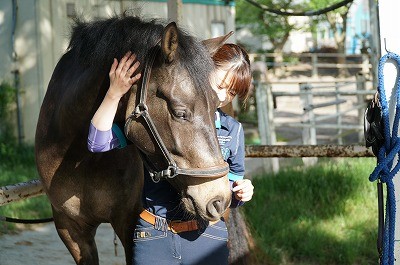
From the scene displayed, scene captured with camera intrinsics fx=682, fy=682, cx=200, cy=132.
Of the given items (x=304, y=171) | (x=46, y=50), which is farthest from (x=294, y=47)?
(x=304, y=171)

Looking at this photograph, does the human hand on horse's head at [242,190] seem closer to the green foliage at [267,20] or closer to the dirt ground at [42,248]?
the dirt ground at [42,248]

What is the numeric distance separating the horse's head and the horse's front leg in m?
0.89

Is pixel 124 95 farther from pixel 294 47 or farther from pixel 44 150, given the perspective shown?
pixel 294 47

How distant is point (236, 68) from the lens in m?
2.52

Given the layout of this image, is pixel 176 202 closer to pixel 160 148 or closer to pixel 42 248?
pixel 160 148

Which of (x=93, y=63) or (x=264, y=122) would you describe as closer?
(x=93, y=63)

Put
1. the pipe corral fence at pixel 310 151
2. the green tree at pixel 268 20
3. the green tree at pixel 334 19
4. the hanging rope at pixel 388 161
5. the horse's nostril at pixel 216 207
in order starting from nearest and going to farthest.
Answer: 1. the horse's nostril at pixel 216 207
2. the hanging rope at pixel 388 161
3. the pipe corral fence at pixel 310 151
4. the green tree at pixel 334 19
5. the green tree at pixel 268 20

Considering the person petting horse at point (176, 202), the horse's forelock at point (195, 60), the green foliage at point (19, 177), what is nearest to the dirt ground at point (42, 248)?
the green foliage at point (19, 177)

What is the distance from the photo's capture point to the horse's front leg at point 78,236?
10.2 ft

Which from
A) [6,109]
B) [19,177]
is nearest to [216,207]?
[19,177]

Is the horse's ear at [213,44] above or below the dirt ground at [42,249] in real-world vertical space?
above

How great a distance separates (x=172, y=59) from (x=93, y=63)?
16.5 inches

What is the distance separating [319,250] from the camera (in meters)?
4.97

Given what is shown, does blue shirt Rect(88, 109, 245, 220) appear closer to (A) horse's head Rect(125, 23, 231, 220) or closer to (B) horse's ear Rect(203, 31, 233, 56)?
(A) horse's head Rect(125, 23, 231, 220)
